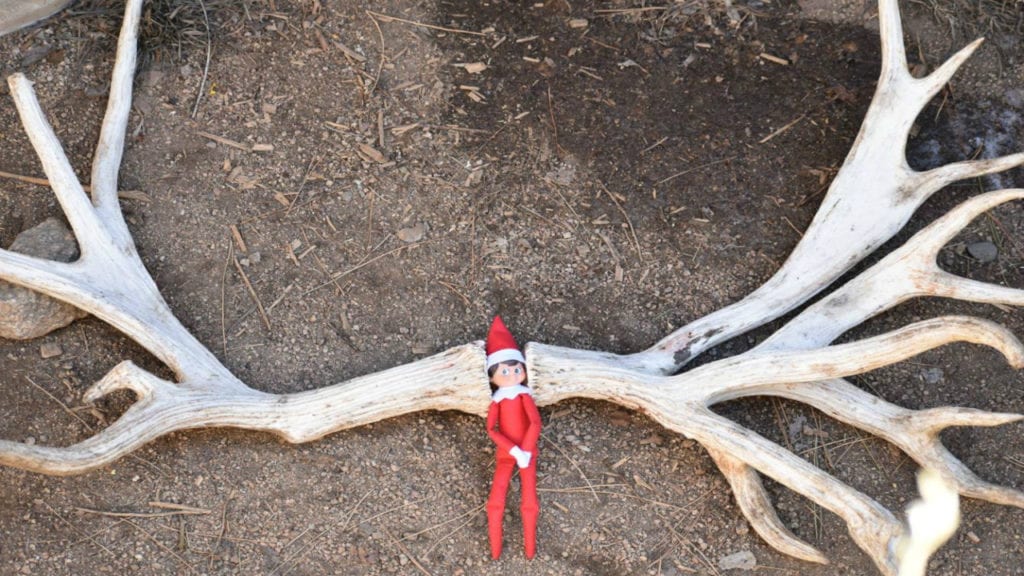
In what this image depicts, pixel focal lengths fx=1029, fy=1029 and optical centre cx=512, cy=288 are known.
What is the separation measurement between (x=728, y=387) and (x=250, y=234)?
206 cm

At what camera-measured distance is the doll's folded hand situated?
3.70m

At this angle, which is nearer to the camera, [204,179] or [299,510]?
[299,510]

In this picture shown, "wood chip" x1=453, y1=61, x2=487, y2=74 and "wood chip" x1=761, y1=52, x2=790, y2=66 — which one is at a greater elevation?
"wood chip" x1=761, y1=52, x2=790, y2=66

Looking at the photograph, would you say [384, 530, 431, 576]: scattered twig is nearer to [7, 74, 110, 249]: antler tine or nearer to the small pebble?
the small pebble

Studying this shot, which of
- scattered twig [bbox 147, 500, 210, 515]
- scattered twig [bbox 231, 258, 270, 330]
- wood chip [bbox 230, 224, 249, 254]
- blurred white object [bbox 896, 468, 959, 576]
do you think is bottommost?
scattered twig [bbox 147, 500, 210, 515]

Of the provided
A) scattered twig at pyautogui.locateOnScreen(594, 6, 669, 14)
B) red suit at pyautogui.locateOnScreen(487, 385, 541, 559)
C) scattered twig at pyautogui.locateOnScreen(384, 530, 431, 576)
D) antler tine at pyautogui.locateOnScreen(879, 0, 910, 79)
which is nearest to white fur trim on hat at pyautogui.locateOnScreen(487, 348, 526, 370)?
red suit at pyautogui.locateOnScreen(487, 385, 541, 559)

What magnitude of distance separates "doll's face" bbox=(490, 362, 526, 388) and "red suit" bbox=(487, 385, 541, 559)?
0.8 inches

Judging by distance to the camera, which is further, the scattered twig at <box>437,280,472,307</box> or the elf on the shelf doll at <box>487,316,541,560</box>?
the scattered twig at <box>437,280,472,307</box>

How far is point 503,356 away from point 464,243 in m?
0.73

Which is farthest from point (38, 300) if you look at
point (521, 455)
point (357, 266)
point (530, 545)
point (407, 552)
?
point (530, 545)

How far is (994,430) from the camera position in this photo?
13.4 ft

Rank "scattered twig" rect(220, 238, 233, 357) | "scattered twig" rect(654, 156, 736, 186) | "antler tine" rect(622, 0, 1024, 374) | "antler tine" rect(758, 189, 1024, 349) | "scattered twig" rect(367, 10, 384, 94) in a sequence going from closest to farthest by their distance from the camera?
1. "antler tine" rect(758, 189, 1024, 349)
2. "antler tine" rect(622, 0, 1024, 374)
3. "scattered twig" rect(220, 238, 233, 357)
4. "scattered twig" rect(654, 156, 736, 186)
5. "scattered twig" rect(367, 10, 384, 94)

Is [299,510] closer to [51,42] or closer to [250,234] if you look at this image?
[250,234]

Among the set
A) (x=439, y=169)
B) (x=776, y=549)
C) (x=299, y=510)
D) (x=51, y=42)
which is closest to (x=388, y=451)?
(x=299, y=510)
